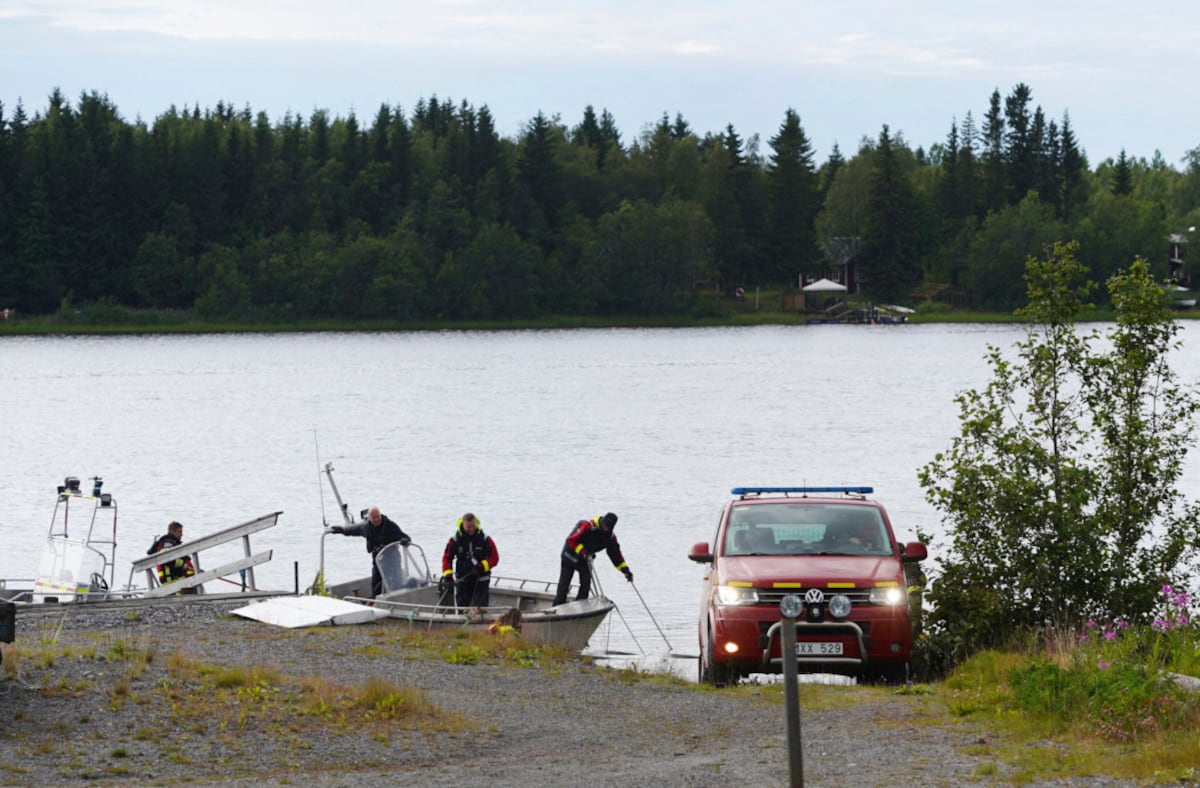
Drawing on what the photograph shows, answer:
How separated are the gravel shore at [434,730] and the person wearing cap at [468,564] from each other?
467cm

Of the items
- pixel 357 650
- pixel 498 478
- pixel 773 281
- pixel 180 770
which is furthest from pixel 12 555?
pixel 773 281

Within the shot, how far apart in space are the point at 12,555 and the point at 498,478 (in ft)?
55.7

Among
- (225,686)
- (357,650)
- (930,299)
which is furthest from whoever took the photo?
(930,299)

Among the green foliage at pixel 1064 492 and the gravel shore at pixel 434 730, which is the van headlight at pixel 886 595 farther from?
the green foliage at pixel 1064 492

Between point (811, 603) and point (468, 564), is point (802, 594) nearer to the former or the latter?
point (811, 603)

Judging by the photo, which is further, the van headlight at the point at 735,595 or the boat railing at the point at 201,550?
the boat railing at the point at 201,550

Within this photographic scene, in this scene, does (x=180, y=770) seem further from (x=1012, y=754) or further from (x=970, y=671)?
(x=970, y=671)

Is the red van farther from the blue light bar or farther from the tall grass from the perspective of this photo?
the blue light bar

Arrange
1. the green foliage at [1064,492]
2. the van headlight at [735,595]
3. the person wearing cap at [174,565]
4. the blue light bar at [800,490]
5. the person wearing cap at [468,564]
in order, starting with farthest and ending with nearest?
the person wearing cap at [174,565] → the person wearing cap at [468,564] → the blue light bar at [800,490] → the green foliage at [1064,492] → the van headlight at [735,595]

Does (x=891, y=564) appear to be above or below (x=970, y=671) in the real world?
above

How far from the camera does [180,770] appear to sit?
36.1 ft

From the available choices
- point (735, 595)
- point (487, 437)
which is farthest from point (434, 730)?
point (487, 437)

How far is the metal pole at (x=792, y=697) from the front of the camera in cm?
868

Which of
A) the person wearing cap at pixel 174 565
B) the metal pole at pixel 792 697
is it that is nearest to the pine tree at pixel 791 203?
the person wearing cap at pixel 174 565
